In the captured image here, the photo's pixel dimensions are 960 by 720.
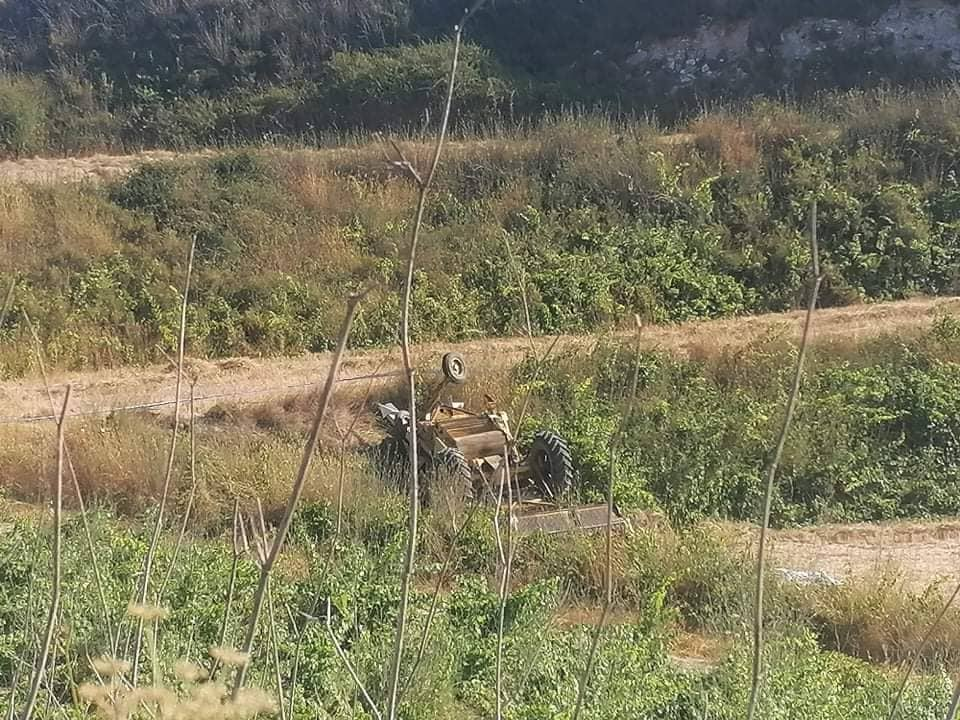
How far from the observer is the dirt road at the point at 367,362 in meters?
12.2

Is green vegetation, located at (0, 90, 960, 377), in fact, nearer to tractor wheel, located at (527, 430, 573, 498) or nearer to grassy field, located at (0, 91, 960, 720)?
grassy field, located at (0, 91, 960, 720)

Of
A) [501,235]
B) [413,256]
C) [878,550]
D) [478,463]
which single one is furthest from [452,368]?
[413,256]

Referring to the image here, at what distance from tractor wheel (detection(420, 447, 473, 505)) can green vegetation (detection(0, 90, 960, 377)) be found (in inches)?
229

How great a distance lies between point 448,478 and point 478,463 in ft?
1.08

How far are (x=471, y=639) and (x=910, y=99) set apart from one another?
57.7 feet

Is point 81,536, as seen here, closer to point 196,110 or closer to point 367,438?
point 367,438

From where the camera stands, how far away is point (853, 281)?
1599cm

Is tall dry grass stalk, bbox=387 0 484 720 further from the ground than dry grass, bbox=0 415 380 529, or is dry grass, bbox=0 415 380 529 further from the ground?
tall dry grass stalk, bbox=387 0 484 720

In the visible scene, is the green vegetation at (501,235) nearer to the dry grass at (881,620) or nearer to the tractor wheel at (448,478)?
the tractor wheel at (448,478)

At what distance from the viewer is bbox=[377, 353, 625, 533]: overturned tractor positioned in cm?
834

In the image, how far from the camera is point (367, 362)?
44.8 feet

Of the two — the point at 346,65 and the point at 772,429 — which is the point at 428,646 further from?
the point at 346,65

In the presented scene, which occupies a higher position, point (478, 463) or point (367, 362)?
point (478, 463)

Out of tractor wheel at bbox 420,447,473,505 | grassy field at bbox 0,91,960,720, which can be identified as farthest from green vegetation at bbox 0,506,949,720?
tractor wheel at bbox 420,447,473,505
